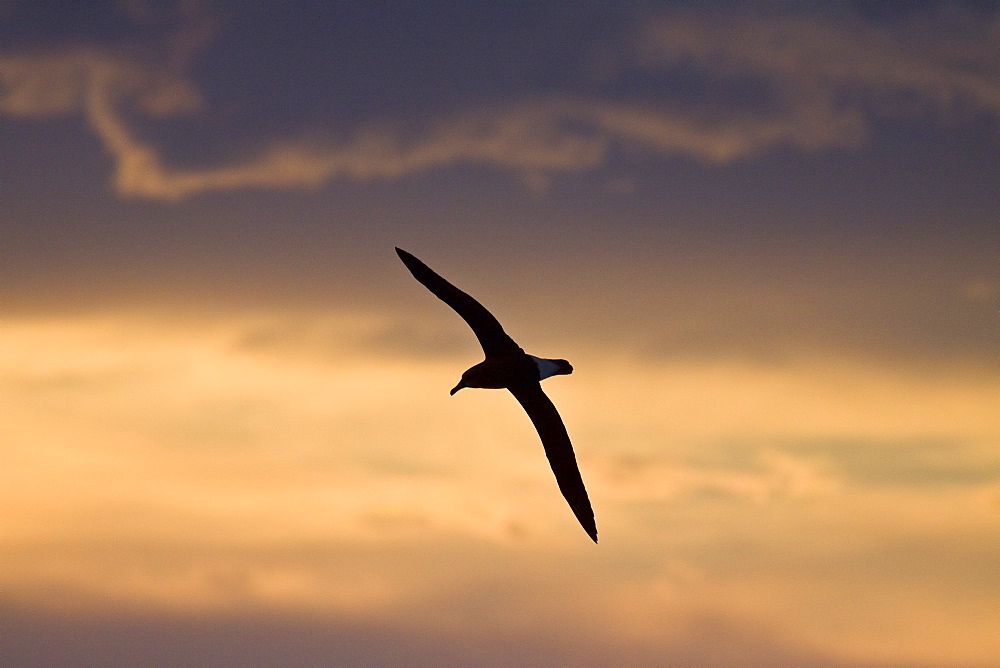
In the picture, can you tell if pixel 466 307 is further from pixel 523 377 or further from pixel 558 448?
pixel 558 448

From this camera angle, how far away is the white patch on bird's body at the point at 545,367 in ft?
91.5

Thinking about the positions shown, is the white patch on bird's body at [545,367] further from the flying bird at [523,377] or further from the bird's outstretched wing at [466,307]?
the bird's outstretched wing at [466,307]

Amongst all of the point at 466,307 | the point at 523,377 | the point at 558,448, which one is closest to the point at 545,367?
the point at 523,377

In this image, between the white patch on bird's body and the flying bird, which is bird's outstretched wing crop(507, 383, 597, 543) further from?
the white patch on bird's body

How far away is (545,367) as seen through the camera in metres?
28.1

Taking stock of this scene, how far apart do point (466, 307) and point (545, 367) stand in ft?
9.69

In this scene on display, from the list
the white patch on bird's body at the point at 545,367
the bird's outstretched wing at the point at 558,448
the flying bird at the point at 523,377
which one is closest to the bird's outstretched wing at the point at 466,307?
the flying bird at the point at 523,377

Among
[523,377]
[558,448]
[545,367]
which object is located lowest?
[558,448]

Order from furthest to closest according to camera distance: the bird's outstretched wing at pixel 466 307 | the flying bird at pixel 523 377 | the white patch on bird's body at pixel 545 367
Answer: the white patch on bird's body at pixel 545 367 < the flying bird at pixel 523 377 < the bird's outstretched wing at pixel 466 307

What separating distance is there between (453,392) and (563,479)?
3.43 meters

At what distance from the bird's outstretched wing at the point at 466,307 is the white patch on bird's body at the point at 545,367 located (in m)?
1.12

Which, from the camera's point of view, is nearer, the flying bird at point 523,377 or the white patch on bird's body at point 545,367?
the flying bird at point 523,377

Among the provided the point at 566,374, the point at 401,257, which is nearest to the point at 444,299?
the point at 401,257

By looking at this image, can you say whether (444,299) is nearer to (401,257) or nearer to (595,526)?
(401,257)
